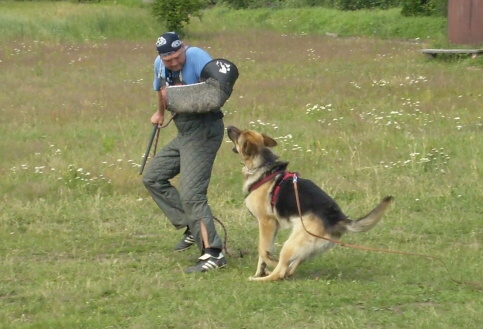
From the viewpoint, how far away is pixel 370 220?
6.11m

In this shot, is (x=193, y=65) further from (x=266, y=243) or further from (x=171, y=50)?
(x=266, y=243)

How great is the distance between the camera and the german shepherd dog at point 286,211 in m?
6.23

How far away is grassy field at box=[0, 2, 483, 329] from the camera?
574 centimetres

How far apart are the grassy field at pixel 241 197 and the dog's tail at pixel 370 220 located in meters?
0.44

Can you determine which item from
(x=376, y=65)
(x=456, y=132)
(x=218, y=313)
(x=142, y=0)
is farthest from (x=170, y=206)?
(x=142, y=0)

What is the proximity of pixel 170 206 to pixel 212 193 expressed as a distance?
2412mm

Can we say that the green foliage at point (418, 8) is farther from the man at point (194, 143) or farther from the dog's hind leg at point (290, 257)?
the dog's hind leg at point (290, 257)

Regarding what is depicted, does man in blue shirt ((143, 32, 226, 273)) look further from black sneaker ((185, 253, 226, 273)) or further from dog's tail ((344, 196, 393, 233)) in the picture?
dog's tail ((344, 196, 393, 233))

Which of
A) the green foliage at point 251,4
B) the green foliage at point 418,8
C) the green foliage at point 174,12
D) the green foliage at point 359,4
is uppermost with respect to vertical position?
the green foliage at point 174,12

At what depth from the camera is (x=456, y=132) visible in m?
12.4

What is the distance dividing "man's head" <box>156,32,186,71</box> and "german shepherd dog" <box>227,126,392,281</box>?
711mm

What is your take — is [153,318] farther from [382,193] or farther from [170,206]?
[382,193]

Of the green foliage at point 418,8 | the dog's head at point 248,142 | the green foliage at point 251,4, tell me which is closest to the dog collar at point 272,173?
the dog's head at point 248,142

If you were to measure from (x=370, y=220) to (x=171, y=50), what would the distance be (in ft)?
6.83
